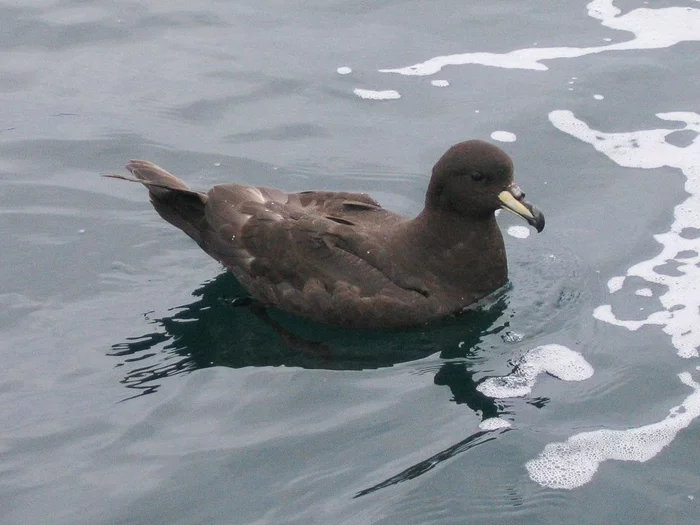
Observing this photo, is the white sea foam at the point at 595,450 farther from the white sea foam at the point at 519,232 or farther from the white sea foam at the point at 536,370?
the white sea foam at the point at 519,232

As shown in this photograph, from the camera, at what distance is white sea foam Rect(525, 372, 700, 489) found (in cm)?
596

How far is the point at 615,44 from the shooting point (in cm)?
1083

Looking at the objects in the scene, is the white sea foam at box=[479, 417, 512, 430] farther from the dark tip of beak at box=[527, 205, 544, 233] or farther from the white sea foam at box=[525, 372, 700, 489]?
the dark tip of beak at box=[527, 205, 544, 233]

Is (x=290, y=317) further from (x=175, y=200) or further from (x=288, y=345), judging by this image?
(x=175, y=200)

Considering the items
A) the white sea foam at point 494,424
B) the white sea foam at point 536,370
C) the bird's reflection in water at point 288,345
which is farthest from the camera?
the bird's reflection in water at point 288,345

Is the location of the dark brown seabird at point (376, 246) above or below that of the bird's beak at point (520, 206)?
below

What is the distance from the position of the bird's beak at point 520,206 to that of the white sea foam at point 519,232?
1.08 metres

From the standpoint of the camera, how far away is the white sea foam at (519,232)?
28.0 feet

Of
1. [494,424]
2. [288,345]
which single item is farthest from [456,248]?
[494,424]

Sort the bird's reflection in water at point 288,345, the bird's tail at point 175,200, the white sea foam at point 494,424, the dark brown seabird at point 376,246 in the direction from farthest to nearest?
the bird's tail at point 175,200, the dark brown seabird at point 376,246, the bird's reflection in water at point 288,345, the white sea foam at point 494,424

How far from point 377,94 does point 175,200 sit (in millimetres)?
2756

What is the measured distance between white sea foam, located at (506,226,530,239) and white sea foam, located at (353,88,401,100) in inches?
79.6

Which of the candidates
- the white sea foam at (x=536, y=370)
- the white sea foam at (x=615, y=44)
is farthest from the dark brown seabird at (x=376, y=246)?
the white sea foam at (x=615, y=44)

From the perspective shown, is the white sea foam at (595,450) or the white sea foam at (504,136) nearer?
the white sea foam at (595,450)
